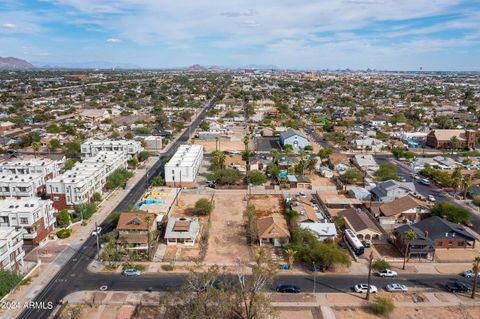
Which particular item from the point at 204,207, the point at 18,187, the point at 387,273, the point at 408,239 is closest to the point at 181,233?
the point at 204,207

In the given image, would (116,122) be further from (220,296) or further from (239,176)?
(220,296)

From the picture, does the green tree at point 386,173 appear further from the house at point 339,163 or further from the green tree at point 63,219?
the green tree at point 63,219

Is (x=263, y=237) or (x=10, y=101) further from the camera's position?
(x=10, y=101)

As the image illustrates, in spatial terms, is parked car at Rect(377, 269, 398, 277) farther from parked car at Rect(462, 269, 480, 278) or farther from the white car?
parked car at Rect(462, 269, 480, 278)

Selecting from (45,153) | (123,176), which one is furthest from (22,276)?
(45,153)

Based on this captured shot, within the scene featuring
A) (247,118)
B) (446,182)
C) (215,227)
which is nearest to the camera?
(215,227)

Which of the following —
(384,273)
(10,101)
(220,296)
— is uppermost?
(10,101)

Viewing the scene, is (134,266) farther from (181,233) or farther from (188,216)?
(188,216)
